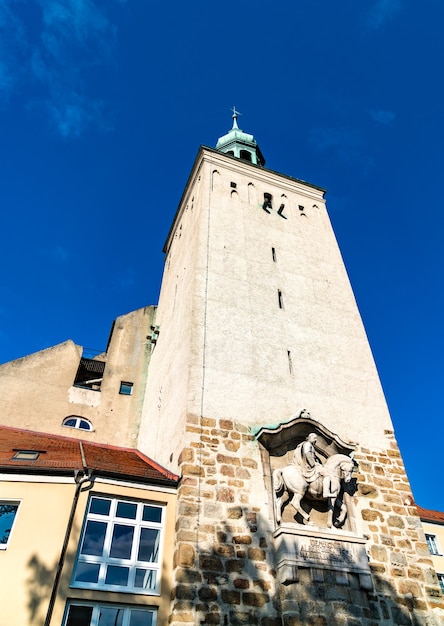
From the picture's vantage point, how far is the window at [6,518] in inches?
329

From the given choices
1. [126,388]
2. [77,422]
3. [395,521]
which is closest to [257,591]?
[395,521]

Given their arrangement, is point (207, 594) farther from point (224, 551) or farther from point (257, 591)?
point (257, 591)

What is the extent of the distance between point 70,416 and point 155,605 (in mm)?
8559

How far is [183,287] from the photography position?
48.7 ft

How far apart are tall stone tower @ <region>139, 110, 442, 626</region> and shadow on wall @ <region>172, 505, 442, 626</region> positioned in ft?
0.07

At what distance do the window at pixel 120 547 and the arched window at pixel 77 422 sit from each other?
684cm

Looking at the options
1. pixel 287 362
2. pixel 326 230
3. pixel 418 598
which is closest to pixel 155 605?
pixel 418 598

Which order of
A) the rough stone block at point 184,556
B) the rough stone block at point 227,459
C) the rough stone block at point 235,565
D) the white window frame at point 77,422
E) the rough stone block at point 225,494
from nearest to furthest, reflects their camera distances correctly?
1. the rough stone block at point 184,556
2. the rough stone block at point 235,565
3. the rough stone block at point 225,494
4. the rough stone block at point 227,459
5. the white window frame at point 77,422

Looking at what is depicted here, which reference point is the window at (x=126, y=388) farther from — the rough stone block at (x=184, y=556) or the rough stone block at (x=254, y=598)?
the rough stone block at (x=254, y=598)

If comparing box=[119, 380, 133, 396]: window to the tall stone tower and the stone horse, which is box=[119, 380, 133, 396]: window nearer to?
the tall stone tower

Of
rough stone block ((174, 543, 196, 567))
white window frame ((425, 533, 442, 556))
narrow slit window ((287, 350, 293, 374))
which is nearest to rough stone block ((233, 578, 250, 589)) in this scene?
rough stone block ((174, 543, 196, 567))

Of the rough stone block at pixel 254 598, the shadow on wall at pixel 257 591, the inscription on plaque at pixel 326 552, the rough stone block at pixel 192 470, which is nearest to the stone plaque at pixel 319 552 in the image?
the inscription on plaque at pixel 326 552

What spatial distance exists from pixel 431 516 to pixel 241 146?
705 inches

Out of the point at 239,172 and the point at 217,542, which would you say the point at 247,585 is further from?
the point at 239,172
